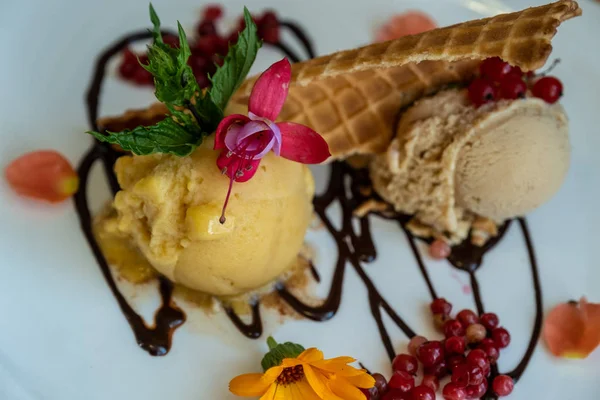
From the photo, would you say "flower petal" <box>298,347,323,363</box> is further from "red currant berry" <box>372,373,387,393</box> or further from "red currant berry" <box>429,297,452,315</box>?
"red currant berry" <box>429,297,452,315</box>

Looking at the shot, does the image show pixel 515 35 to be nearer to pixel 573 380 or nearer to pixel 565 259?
pixel 565 259

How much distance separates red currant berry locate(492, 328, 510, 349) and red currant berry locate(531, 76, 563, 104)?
2.69ft

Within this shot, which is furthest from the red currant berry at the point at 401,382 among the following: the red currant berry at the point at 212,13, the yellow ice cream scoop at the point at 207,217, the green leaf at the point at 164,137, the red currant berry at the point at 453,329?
the red currant berry at the point at 212,13

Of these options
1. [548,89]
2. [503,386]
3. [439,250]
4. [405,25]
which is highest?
[405,25]

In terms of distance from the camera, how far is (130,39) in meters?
2.53

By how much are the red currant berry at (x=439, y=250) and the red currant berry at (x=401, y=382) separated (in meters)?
0.51

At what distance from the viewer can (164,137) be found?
1659 mm

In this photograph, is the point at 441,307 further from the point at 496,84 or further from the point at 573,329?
the point at 496,84

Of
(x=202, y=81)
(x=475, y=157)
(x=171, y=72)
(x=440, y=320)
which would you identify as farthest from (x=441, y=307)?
(x=202, y=81)

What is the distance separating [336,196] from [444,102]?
21.1 inches

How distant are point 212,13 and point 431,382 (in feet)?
5.89

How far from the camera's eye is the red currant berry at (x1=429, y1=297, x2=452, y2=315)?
1.99 metres

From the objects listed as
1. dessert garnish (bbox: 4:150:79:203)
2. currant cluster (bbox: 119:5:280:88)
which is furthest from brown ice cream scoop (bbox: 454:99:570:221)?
dessert garnish (bbox: 4:150:79:203)

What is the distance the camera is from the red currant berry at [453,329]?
1.92 m
